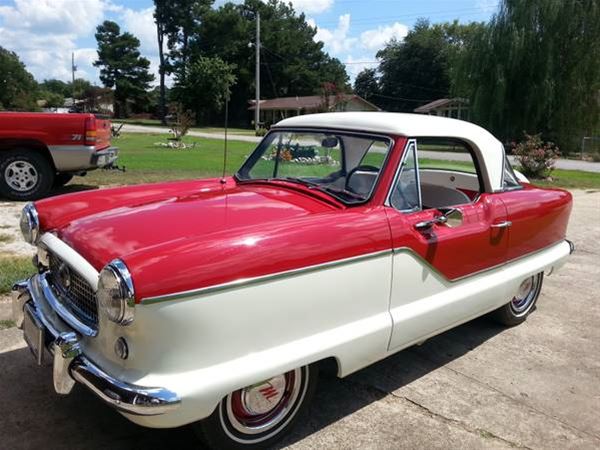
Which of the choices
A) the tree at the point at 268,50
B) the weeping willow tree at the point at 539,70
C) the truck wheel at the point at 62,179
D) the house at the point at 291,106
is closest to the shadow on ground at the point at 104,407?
the truck wheel at the point at 62,179

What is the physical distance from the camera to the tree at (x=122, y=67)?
68562mm

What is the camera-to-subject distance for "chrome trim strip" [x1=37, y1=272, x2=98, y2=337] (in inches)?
95.6

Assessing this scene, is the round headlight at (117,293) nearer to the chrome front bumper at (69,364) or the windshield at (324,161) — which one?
the chrome front bumper at (69,364)

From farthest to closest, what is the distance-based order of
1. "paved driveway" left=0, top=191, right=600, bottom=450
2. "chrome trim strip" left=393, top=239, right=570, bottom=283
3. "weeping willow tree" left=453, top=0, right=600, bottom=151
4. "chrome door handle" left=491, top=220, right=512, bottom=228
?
"weeping willow tree" left=453, top=0, right=600, bottom=151 → "chrome door handle" left=491, top=220, right=512, bottom=228 → "chrome trim strip" left=393, top=239, right=570, bottom=283 → "paved driveway" left=0, top=191, right=600, bottom=450

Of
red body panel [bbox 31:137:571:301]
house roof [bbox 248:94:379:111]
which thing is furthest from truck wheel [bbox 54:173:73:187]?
house roof [bbox 248:94:379:111]

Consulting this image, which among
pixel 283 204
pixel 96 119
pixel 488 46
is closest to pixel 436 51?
pixel 488 46

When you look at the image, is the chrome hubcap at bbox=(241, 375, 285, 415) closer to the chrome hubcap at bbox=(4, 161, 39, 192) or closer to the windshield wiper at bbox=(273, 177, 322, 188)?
the windshield wiper at bbox=(273, 177, 322, 188)

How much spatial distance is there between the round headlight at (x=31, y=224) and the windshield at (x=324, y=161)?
1389 millimetres

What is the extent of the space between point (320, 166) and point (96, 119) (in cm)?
586

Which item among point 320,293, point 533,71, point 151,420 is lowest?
point 151,420

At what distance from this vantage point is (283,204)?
310cm

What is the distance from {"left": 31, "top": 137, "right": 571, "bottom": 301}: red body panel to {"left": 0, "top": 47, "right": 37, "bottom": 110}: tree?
62586 mm

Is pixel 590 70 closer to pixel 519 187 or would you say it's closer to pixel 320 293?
pixel 519 187

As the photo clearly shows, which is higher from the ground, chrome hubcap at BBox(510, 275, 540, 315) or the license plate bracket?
the license plate bracket
